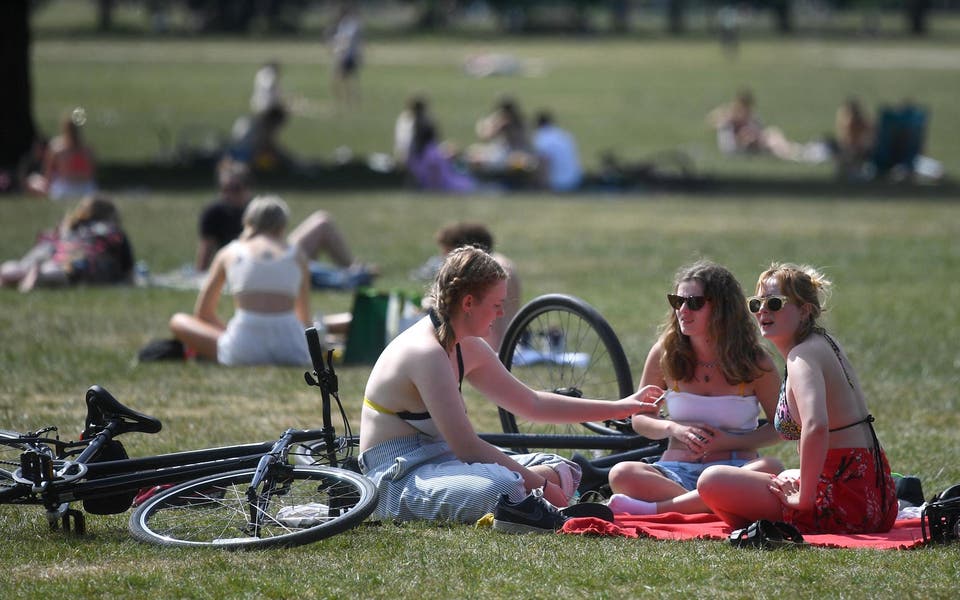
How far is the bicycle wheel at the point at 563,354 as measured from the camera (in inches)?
279

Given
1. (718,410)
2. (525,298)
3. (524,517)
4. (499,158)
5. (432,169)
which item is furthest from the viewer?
(499,158)

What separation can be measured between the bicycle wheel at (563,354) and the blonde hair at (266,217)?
233cm

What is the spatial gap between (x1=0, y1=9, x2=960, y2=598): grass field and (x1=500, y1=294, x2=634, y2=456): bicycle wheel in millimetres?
617

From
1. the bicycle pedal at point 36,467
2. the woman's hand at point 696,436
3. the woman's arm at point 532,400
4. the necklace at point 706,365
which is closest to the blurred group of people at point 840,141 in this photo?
the necklace at point 706,365

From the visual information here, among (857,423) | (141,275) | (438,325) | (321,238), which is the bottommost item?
(141,275)

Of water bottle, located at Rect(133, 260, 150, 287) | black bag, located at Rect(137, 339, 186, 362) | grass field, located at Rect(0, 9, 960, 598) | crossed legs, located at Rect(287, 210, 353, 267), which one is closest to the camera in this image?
grass field, located at Rect(0, 9, 960, 598)

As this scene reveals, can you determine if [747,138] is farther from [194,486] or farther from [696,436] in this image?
[194,486]

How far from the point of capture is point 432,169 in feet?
76.7

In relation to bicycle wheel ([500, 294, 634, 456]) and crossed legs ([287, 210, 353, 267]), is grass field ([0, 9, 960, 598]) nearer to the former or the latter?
crossed legs ([287, 210, 353, 267])

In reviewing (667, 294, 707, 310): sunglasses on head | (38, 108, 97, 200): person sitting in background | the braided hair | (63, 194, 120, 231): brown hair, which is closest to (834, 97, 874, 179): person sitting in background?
(38, 108, 97, 200): person sitting in background

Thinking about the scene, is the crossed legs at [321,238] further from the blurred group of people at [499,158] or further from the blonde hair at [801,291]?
the blurred group of people at [499,158]

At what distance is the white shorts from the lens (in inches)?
404

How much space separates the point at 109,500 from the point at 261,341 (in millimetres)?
4326

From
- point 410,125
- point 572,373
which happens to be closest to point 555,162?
point 410,125
